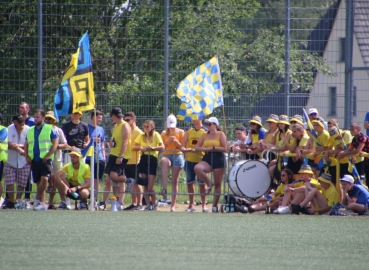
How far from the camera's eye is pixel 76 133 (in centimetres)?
1600

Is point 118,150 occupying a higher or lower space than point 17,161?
higher

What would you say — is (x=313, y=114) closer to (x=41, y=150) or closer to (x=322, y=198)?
(x=322, y=198)

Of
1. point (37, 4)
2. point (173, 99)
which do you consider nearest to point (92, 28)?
point (37, 4)

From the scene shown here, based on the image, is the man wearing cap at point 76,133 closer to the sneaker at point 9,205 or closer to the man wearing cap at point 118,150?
the man wearing cap at point 118,150

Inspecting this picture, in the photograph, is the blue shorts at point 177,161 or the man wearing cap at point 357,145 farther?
the blue shorts at point 177,161

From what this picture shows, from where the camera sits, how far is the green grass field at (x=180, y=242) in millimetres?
7441

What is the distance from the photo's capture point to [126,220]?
12344 mm

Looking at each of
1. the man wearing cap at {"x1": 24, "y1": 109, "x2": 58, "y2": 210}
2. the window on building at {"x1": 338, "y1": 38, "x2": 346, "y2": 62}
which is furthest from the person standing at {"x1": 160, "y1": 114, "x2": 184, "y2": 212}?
the window on building at {"x1": 338, "y1": 38, "x2": 346, "y2": 62}

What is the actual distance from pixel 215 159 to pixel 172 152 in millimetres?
991

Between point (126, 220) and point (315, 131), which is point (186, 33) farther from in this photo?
point (126, 220)

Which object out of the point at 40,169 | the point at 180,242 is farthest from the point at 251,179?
the point at 180,242

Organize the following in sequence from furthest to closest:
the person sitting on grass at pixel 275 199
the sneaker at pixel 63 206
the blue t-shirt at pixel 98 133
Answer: the blue t-shirt at pixel 98 133, the sneaker at pixel 63 206, the person sitting on grass at pixel 275 199

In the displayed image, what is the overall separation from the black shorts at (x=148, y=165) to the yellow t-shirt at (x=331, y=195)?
363 centimetres

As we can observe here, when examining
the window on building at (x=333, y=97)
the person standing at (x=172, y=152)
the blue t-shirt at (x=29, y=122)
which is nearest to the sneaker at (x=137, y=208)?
the person standing at (x=172, y=152)
